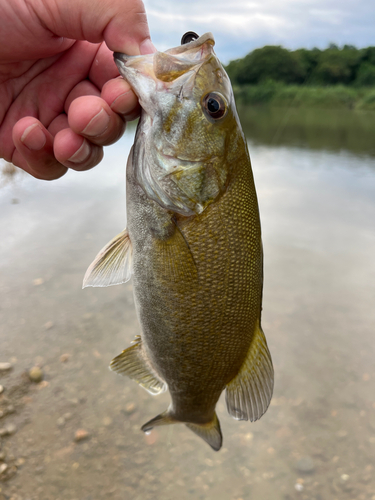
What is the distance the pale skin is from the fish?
18 cm

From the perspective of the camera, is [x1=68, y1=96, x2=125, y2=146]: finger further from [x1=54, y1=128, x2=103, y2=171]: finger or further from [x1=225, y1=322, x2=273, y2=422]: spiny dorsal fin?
[x1=225, y1=322, x2=273, y2=422]: spiny dorsal fin

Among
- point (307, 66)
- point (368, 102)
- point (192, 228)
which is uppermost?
point (192, 228)

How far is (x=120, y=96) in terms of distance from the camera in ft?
4.96

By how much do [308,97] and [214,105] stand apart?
40.7 metres

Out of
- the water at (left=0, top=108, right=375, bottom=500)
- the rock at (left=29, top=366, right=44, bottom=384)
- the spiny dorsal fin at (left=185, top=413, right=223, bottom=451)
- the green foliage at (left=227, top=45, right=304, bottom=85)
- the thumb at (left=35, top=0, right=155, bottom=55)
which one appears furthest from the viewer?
the green foliage at (left=227, top=45, right=304, bottom=85)

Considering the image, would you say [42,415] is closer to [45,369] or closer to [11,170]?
[45,369]

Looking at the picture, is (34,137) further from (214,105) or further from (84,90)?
(214,105)

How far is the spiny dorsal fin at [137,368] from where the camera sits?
1.80m

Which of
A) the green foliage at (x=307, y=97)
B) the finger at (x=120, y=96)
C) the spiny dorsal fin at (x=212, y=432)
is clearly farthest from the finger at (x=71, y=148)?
the green foliage at (x=307, y=97)

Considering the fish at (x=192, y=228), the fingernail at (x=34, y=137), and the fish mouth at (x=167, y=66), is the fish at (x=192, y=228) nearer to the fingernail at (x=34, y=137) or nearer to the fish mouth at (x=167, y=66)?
the fish mouth at (x=167, y=66)

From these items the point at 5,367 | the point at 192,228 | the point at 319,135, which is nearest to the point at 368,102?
the point at 319,135

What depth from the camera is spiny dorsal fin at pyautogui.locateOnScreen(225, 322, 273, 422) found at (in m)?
1.61

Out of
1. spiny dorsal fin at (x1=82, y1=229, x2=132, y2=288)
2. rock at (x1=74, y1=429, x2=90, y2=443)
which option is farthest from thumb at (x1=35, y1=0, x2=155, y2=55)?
rock at (x1=74, y1=429, x2=90, y2=443)

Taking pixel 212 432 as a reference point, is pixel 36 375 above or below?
below
